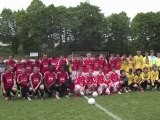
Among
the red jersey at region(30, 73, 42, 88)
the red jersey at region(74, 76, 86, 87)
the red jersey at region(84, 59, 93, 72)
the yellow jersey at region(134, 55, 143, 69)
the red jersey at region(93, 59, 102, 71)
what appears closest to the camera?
the red jersey at region(30, 73, 42, 88)

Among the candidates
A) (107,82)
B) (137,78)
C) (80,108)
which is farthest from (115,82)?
(80,108)

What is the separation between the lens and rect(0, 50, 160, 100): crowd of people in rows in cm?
1545

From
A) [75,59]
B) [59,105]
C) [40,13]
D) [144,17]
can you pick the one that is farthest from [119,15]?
[59,105]

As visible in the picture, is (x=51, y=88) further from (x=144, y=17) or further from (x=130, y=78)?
(x=144, y=17)

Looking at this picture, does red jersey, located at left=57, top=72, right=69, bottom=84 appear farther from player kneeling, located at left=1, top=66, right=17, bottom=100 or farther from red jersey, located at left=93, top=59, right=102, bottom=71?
red jersey, located at left=93, top=59, right=102, bottom=71

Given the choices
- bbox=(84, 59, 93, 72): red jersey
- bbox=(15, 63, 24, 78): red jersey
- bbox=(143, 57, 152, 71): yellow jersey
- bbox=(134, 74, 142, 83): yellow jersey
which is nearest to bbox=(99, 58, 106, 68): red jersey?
bbox=(84, 59, 93, 72): red jersey

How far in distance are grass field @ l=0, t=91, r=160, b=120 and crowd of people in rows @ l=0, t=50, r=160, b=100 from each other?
0.82 m

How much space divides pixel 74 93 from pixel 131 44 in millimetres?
56195

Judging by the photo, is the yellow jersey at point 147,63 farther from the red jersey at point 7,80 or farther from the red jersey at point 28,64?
the red jersey at point 7,80

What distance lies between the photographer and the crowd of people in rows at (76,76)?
50.7 ft

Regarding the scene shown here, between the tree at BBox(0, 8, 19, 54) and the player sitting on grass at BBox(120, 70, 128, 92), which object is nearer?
the player sitting on grass at BBox(120, 70, 128, 92)

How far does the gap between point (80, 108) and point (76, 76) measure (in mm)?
5019

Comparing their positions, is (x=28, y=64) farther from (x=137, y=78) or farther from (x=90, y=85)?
(x=137, y=78)

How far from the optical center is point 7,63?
56.2ft
